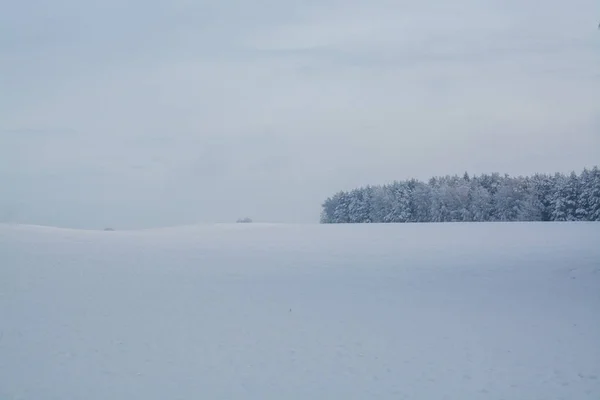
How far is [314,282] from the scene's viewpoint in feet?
69.2

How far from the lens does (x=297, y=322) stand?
1630cm

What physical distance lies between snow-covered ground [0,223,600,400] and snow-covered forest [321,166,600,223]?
4619 centimetres

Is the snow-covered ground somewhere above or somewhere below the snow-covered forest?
below

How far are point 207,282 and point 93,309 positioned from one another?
4.39m

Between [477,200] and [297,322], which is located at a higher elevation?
[477,200]

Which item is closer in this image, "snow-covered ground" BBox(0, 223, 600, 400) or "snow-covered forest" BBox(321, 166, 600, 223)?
"snow-covered ground" BBox(0, 223, 600, 400)

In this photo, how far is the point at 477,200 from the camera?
86750 millimetres

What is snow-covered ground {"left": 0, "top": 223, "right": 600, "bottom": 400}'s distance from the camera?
480 inches

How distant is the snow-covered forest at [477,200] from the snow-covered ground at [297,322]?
4619 cm

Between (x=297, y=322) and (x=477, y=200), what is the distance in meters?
73.8

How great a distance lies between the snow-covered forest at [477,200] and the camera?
235 feet

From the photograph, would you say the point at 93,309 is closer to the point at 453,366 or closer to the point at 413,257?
the point at 453,366

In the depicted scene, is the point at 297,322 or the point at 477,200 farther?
the point at 477,200

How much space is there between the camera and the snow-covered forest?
2820 inches
